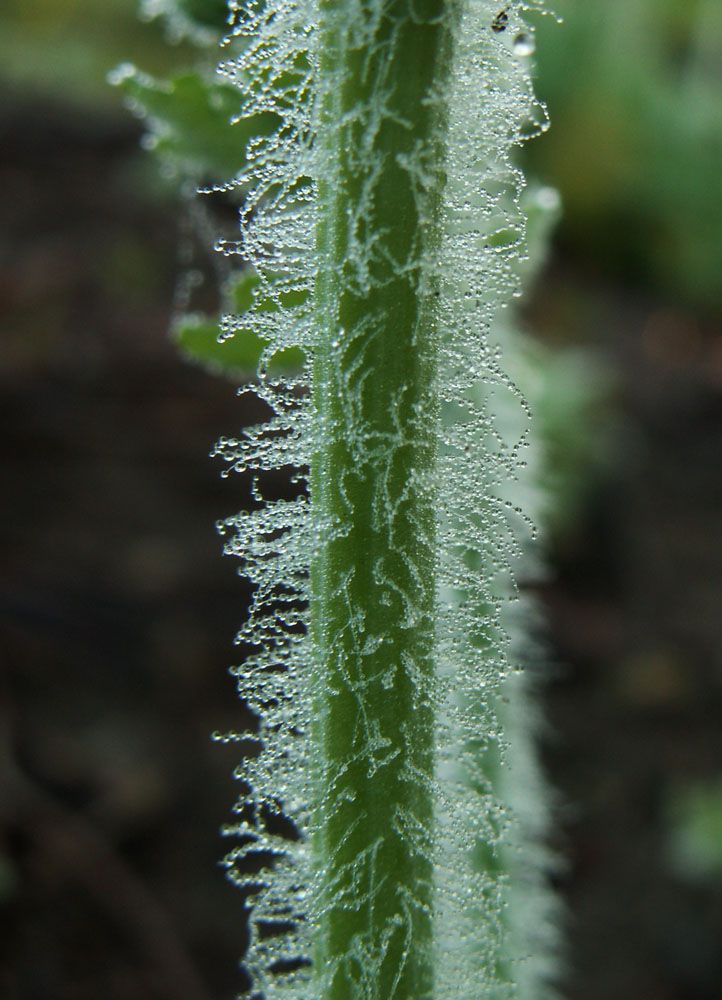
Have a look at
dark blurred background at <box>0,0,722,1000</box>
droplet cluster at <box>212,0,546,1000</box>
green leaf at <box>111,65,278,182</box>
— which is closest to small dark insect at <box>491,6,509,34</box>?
droplet cluster at <box>212,0,546,1000</box>

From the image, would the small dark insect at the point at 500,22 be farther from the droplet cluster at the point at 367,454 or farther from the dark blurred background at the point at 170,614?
the dark blurred background at the point at 170,614

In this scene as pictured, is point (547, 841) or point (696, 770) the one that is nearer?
point (547, 841)

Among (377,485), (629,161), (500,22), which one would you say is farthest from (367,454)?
(629,161)

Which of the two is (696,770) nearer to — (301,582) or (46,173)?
(301,582)

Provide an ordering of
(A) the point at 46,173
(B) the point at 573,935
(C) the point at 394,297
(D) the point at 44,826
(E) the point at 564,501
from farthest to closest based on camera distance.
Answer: (A) the point at 46,173 < (E) the point at 564,501 < (B) the point at 573,935 < (D) the point at 44,826 < (C) the point at 394,297

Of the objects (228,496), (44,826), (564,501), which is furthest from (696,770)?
(44,826)

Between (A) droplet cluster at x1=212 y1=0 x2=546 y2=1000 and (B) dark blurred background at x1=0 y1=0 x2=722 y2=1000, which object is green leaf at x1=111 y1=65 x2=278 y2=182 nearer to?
(A) droplet cluster at x1=212 y1=0 x2=546 y2=1000
